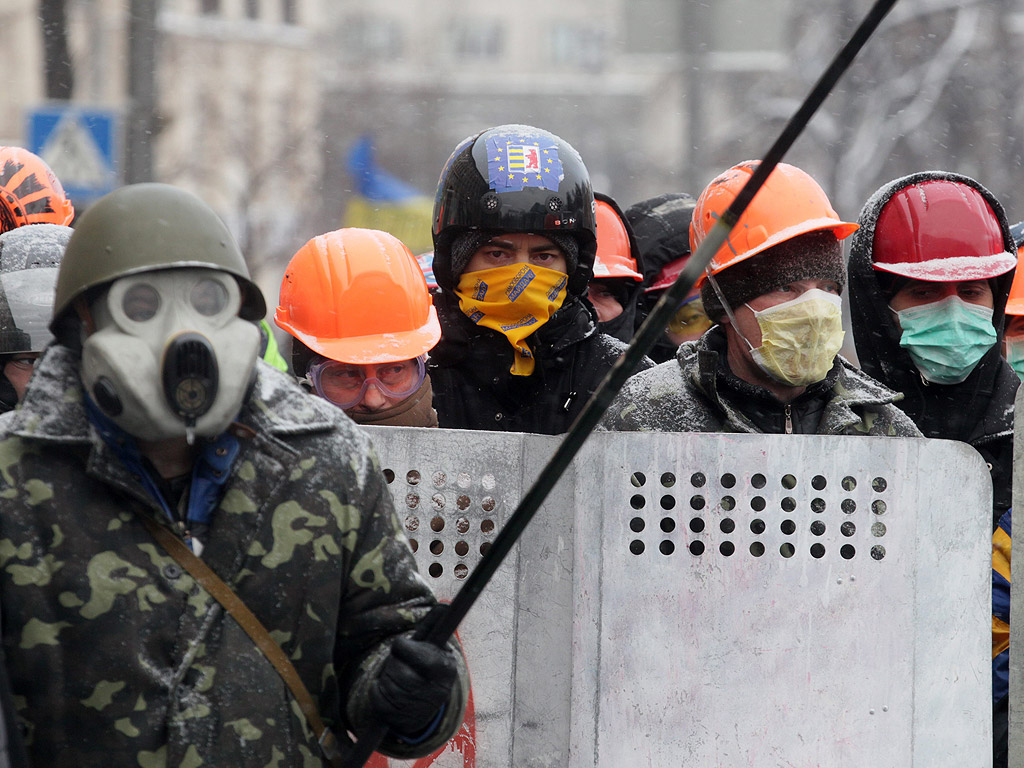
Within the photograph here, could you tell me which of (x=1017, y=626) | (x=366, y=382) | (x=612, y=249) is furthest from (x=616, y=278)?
(x=1017, y=626)

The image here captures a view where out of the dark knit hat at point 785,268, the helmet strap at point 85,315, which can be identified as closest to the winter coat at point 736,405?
the dark knit hat at point 785,268

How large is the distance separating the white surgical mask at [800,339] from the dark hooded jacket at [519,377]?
675 mm

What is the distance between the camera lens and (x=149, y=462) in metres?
2.73

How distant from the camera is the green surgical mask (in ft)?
15.2

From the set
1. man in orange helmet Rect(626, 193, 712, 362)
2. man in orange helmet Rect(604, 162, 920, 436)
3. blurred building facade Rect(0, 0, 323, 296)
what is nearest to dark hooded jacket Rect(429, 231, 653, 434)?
man in orange helmet Rect(604, 162, 920, 436)

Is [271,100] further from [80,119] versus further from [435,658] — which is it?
[435,658]

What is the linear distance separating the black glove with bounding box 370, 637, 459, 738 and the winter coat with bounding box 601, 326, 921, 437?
1631 millimetres

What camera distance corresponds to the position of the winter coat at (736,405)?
4105 millimetres

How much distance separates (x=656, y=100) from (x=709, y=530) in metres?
43.7

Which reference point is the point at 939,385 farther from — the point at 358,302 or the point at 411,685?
the point at 411,685

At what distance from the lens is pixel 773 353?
13.7 ft

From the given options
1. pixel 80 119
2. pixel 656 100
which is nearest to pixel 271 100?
pixel 656 100

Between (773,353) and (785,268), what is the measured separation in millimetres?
305

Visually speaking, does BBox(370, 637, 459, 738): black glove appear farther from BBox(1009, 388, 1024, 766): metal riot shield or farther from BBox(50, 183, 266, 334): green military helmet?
BBox(1009, 388, 1024, 766): metal riot shield
